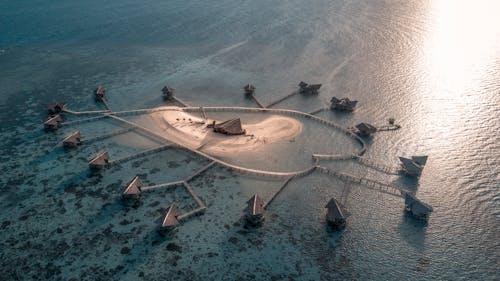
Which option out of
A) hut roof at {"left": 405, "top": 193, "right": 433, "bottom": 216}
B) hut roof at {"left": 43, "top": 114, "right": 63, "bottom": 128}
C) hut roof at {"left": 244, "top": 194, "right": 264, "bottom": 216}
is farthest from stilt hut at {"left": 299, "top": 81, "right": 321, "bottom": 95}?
hut roof at {"left": 43, "top": 114, "right": 63, "bottom": 128}

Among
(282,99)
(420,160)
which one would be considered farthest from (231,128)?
(420,160)

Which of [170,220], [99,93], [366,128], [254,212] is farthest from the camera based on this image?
[99,93]

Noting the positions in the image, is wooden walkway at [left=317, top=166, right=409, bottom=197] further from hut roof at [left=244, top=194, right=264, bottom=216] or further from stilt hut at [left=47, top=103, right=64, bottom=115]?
stilt hut at [left=47, top=103, right=64, bottom=115]

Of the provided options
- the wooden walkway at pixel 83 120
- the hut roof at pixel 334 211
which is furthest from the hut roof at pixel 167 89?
the hut roof at pixel 334 211

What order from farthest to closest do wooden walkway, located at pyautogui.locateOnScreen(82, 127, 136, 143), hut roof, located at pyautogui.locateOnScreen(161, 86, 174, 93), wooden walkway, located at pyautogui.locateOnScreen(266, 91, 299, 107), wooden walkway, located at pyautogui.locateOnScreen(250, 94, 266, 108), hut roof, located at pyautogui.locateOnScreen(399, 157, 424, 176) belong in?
hut roof, located at pyautogui.locateOnScreen(161, 86, 174, 93)
wooden walkway, located at pyautogui.locateOnScreen(266, 91, 299, 107)
wooden walkway, located at pyautogui.locateOnScreen(250, 94, 266, 108)
wooden walkway, located at pyautogui.locateOnScreen(82, 127, 136, 143)
hut roof, located at pyautogui.locateOnScreen(399, 157, 424, 176)

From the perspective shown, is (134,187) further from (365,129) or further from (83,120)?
(365,129)

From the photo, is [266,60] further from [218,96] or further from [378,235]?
[378,235]

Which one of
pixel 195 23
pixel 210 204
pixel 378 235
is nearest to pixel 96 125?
pixel 210 204
